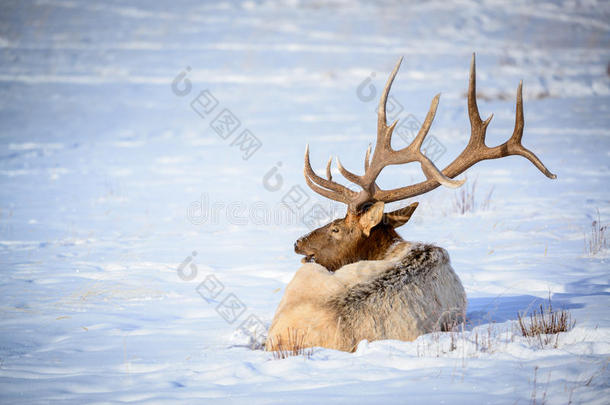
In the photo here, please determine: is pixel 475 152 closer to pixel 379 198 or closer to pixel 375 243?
pixel 379 198

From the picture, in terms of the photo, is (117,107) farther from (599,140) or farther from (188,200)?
(599,140)

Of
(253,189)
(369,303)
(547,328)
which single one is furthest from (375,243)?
(253,189)

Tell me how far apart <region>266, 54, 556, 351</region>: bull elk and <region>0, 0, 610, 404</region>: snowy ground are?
7.5 inches

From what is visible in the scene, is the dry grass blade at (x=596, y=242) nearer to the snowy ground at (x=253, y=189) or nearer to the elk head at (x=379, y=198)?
the snowy ground at (x=253, y=189)

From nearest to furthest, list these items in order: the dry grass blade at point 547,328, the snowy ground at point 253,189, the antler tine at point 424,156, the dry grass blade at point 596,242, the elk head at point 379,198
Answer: the snowy ground at point 253,189 → the dry grass blade at point 547,328 → the antler tine at point 424,156 → the elk head at point 379,198 → the dry grass blade at point 596,242

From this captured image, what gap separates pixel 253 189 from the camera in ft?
43.9

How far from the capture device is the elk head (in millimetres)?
5559

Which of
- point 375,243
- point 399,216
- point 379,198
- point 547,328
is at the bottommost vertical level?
point 547,328

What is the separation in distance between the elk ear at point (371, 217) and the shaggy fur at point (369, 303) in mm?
622

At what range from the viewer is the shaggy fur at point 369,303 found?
4.31m

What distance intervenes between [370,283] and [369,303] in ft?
0.60

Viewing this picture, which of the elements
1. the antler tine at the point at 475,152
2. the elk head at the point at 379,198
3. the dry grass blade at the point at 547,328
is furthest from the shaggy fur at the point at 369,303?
the antler tine at the point at 475,152

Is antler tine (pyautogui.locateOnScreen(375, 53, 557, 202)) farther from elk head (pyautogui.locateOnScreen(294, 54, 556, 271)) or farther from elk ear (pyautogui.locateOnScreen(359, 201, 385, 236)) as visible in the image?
elk ear (pyautogui.locateOnScreen(359, 201, 385, 236))

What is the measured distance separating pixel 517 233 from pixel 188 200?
6999mm
